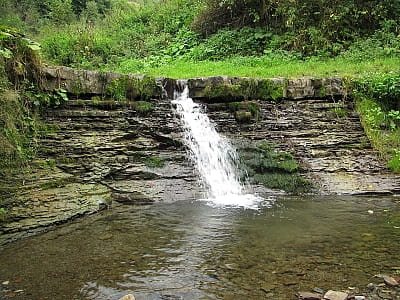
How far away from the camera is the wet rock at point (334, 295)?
2.90 metres

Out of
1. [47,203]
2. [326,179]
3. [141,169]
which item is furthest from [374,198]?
[47,203]

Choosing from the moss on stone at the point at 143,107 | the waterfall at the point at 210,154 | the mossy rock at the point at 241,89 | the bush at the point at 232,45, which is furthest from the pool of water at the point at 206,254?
the bush at the point at 232,45

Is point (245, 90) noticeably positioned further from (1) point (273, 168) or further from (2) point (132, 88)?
(2) point (132, 88)

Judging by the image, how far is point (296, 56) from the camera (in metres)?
12.1

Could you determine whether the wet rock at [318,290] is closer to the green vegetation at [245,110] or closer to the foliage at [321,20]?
the green vegetation at [245,110]

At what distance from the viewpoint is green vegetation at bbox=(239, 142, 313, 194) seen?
7.23 meters

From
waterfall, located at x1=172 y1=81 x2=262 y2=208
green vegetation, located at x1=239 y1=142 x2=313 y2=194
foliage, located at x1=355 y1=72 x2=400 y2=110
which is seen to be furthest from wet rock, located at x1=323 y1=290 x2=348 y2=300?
foliage, located at x1=355 y1=72 x2=400 y2=110

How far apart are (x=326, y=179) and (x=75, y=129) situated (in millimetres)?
5105

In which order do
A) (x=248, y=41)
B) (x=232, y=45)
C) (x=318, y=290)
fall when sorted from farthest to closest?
(x=232, y=45)
(x=248, y=41)
(x=318, y=290)

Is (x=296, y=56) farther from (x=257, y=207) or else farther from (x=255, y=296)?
(x=255, y=296)

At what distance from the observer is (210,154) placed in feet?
25.7

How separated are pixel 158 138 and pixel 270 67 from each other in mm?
5081

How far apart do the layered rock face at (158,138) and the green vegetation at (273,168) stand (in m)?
0.20

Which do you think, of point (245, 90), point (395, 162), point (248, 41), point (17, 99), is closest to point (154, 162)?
point (17, 99)
